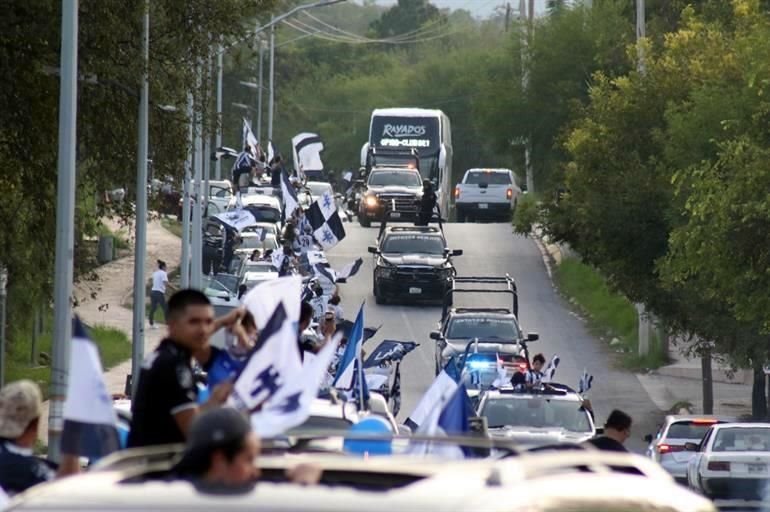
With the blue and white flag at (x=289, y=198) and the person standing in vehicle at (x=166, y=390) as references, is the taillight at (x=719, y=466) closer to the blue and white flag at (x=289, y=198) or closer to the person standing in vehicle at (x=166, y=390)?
the person standing in vehicle at (x=166, y=390)

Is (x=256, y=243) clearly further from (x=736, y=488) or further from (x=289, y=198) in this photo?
(x=736, y=488)

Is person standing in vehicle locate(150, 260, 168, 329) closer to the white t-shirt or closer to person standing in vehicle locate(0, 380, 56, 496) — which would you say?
the white t-shirt

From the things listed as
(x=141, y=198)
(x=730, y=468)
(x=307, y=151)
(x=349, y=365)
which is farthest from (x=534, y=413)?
(x=307, y=151)

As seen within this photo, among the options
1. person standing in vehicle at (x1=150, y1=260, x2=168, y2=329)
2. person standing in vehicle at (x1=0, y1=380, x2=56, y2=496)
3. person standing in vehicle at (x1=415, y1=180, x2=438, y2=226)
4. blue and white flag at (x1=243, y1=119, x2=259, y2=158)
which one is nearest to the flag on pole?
blue and white flag at (x1=243, y1=119, x2=259, y2=158)

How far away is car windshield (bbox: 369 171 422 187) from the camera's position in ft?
201

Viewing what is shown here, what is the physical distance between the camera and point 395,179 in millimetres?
61438

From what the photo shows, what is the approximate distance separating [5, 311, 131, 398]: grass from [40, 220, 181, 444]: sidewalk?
51 cm

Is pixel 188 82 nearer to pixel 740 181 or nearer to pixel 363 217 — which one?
pixel 740 181

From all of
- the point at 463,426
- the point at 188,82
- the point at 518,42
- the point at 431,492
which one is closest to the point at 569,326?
the point at 518,42

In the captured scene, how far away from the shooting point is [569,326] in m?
51.2

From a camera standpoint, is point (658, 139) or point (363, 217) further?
point (363, 217)

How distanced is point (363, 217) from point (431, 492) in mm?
60264

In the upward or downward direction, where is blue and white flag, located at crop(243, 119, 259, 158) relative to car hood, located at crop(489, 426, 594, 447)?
upward

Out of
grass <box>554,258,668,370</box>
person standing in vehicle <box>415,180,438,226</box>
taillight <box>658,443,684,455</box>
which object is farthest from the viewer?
person standing in vehicle <box>415,180,438,226</box>
